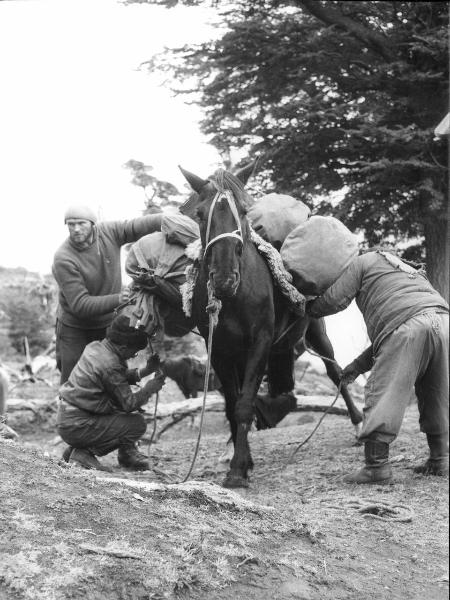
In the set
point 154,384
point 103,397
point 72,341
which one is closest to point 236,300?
point 154,384

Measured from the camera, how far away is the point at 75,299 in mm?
6633

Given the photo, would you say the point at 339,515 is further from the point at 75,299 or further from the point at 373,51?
the point at 373,51

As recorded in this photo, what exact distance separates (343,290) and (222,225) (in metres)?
1.14

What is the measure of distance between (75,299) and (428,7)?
743 cm

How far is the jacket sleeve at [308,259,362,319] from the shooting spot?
5699 mm

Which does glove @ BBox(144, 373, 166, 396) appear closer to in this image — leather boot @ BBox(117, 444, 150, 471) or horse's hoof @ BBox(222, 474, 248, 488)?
leather boot @ BBox(117, 444, 150, 471)

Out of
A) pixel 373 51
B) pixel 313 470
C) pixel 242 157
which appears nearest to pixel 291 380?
pixel 313 470

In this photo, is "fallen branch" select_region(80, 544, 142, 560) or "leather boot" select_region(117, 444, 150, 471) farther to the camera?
"leather boot" select_region(117, 444, 150, 471)

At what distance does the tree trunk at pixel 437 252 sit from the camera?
10.6 m

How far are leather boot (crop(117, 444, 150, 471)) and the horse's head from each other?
6.66ft

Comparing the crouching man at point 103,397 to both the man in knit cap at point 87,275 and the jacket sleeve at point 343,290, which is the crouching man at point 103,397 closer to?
the man in knit cap at point 87,275

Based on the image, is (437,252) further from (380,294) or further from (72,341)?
(72,341)

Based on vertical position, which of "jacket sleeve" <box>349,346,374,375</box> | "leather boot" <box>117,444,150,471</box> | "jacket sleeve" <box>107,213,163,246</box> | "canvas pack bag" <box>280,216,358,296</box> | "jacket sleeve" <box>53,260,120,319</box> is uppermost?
"jacket sleeve" <box>107,213,163,246</box>

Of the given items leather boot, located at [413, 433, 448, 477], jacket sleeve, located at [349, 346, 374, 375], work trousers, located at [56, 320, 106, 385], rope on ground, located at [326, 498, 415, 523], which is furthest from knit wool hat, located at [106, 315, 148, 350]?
leather boot, located at [413, 433, 448, 477]
